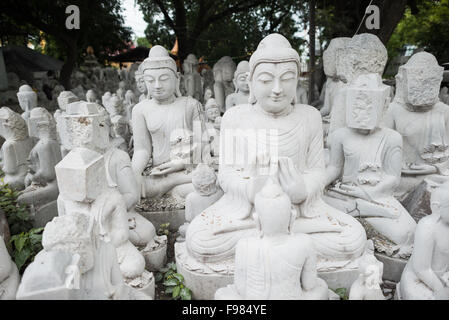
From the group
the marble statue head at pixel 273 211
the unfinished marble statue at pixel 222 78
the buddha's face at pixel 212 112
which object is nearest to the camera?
the marble statue head at pixel 273 211

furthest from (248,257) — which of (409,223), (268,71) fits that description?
(409,223)

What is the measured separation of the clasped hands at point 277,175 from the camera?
3.05 metres

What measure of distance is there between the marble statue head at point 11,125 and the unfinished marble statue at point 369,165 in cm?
366

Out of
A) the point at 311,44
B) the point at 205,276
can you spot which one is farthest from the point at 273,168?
the point at 311,44

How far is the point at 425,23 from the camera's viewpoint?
50.2 feet

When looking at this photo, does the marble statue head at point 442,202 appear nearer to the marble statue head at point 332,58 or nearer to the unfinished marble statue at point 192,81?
the marble statue head at point 332,58

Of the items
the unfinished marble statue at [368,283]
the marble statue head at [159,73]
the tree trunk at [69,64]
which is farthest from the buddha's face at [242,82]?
the tree trunk at [69,64]

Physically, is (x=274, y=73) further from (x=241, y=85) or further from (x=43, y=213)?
(x=241, y=85)

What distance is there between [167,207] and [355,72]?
9.16ft

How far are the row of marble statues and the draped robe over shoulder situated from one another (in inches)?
0.4

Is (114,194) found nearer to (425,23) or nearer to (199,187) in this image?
(199,187)

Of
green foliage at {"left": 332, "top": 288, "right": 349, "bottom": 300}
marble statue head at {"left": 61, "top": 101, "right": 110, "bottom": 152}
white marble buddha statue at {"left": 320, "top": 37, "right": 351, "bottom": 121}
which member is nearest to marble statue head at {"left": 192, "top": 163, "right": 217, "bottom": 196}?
marble statue head at {"left": 61, "top": 101, "right": 110, "bottom": 152}

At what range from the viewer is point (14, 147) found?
4.49 meters

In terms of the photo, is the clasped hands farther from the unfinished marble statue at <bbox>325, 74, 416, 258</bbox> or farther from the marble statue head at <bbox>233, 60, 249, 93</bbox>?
the marble statue head at <bbox>233, 60, 249, 93</bbox>
